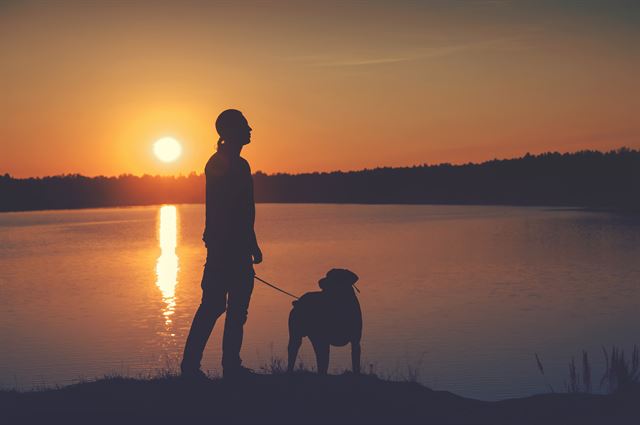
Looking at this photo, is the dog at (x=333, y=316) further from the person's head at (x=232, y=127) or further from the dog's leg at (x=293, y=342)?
the person's head at (x=232, y=127)

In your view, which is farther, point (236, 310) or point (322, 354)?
point (322, 354)

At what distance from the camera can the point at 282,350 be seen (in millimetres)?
14875

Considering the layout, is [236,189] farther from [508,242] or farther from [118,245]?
[118,245]

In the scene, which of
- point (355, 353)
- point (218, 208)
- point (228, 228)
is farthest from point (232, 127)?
point (355, 353)

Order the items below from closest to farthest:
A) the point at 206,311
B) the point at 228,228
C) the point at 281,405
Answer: the point at 281,405 < the point at 228,228 < the point at 206,311

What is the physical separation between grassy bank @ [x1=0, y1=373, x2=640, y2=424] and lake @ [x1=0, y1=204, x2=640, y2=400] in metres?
1.97

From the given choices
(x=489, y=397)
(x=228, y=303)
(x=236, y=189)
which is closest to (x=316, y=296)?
(x=228, y=303)

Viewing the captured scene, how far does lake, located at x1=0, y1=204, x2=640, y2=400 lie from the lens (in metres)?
13.7

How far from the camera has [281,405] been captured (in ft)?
22.5

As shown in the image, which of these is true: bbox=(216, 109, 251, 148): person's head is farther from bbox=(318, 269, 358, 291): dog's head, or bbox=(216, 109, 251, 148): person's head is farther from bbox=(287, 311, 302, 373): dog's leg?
bbox=(287, 311, 302, 373): dog's leg

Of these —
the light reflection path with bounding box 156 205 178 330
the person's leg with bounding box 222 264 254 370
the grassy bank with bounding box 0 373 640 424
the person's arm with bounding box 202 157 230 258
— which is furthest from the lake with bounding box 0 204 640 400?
the person's arm with bounding box 202 157 230 258

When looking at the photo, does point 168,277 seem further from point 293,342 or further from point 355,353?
point 355,353

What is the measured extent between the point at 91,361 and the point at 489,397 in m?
8.15

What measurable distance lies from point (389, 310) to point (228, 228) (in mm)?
13517
